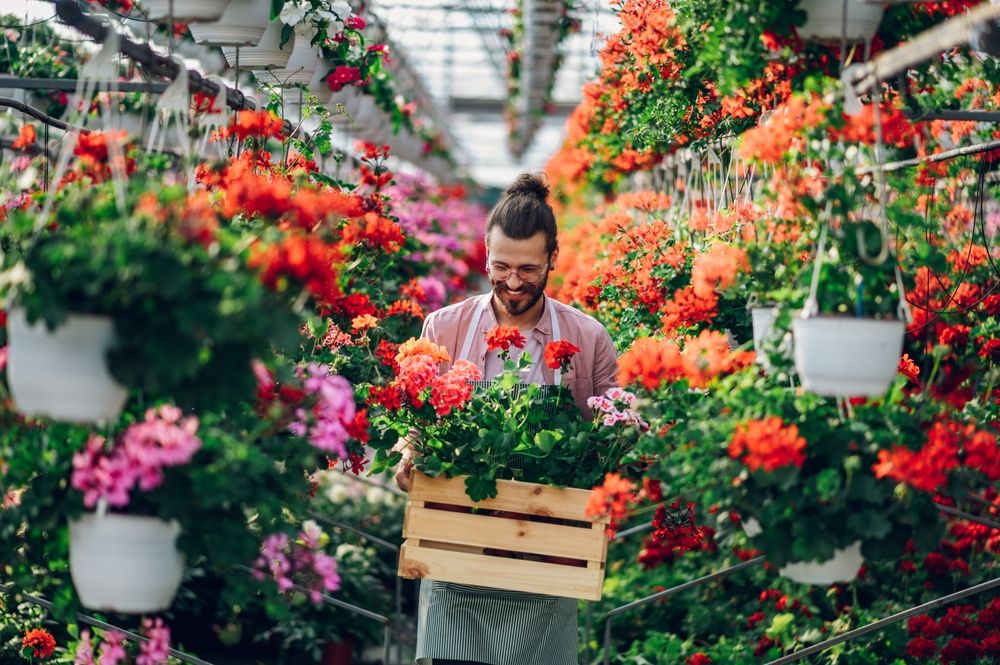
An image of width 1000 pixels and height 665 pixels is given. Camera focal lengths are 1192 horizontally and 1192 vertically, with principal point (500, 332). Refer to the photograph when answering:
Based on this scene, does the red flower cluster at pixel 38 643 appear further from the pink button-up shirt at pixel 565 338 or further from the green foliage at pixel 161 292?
the green foliage at pixel 161 292

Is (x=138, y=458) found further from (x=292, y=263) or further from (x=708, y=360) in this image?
(x=708, y=360)

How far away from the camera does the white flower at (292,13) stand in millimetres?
3258

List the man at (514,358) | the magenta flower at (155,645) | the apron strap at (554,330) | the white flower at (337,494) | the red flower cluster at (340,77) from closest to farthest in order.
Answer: the magenta flower at (155,645) → the man at (514,358) → the apron strap at (554,330) → the red flower cluster at (340,77) → the white flower at (337,494)

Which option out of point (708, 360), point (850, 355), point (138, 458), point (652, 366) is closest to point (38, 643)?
point (138, 458)

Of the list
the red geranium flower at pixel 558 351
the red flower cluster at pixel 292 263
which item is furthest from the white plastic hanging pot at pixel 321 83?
the red flower cluster at pixel 292 263

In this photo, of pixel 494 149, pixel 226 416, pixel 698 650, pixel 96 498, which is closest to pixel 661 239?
pixel 698 650

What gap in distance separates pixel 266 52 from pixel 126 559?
1819mm

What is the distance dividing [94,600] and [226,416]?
39 cm

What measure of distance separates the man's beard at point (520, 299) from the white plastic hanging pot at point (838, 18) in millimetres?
1133

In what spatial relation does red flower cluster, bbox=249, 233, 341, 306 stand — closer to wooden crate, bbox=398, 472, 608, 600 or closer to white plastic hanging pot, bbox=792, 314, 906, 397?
white plastic hanging pot, bbox=792, 314, 906, 397

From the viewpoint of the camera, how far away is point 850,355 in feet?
6.58

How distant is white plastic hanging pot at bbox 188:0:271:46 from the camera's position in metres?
2.77

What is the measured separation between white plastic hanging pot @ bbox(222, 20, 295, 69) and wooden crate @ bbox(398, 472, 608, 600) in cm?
133

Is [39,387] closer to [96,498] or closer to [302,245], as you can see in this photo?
[96,498]
